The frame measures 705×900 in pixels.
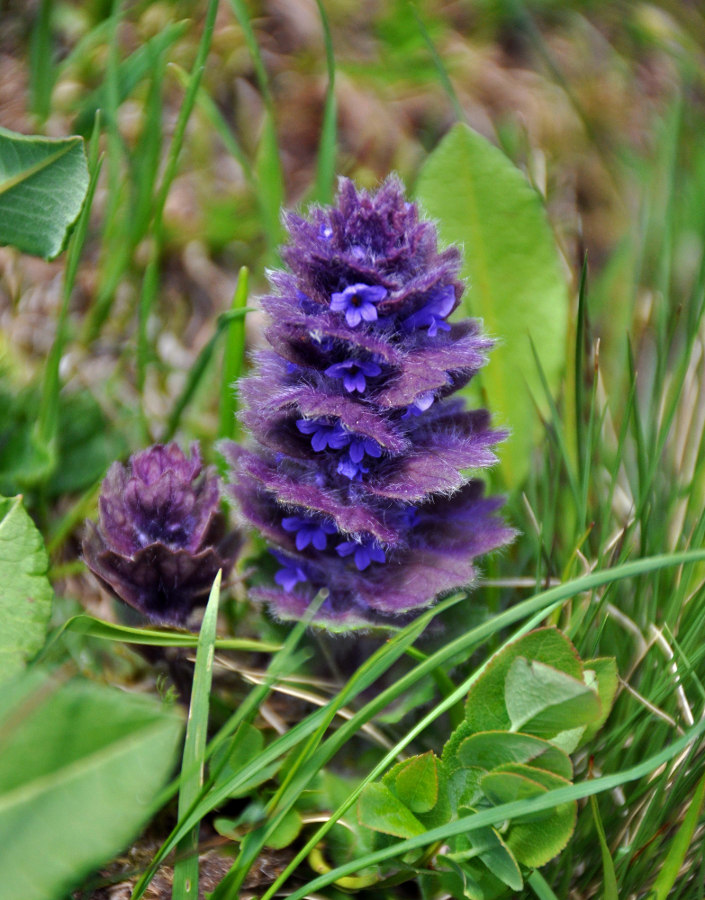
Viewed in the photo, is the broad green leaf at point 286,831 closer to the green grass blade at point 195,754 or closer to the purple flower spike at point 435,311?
the green grass blade at point 195,754

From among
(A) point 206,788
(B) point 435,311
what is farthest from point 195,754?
(B) point 435,311

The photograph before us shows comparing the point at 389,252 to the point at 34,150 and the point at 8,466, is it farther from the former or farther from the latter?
the point at 8,466

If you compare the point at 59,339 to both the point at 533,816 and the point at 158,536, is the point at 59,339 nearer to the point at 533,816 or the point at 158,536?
the point at 158,536

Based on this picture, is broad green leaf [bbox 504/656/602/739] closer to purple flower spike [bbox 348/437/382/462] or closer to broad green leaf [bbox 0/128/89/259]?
purple flower spike [bbox 348/437/382/462]

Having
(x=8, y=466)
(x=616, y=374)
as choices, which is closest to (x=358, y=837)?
(x=8, y=466)

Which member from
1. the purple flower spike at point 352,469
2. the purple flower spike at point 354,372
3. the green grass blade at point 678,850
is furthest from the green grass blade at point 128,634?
the green grass blade at point 678,850

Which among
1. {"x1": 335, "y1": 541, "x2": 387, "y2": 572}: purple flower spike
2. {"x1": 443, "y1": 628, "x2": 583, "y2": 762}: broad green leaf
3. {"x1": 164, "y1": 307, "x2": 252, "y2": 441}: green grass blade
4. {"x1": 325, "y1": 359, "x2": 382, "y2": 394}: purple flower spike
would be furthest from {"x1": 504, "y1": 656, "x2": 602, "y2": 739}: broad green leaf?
{"x1": 164, "y1": 307, "x2": 252, "y2": 441}: green grass blade

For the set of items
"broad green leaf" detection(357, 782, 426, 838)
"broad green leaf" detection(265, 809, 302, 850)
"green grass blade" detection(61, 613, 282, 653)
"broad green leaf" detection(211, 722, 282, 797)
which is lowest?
"broad green leaf" detection(265, 809, 302, 850)
